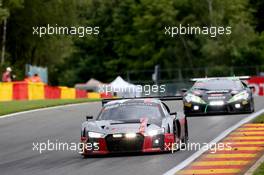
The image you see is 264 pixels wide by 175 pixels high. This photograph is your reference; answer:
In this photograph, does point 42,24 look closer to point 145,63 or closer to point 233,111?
point 145,63

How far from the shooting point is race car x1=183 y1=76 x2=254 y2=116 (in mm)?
25734

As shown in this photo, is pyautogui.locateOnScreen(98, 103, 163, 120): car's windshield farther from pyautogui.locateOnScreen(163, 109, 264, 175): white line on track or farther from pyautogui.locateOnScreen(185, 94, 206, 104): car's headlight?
pyautogui.locateOnScreen(185, 94, 206, 104): car's headlight

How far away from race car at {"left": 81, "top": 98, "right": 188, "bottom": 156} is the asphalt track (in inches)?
7.2

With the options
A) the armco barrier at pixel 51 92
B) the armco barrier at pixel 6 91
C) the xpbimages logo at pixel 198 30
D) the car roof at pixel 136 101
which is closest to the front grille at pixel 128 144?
the car roof at pixel 136 101

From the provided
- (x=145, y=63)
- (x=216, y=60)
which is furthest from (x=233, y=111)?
(x=145, y=63)

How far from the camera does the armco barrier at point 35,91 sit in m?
40.7

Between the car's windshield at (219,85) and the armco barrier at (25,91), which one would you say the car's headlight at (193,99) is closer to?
the car's windshield at (219,85)

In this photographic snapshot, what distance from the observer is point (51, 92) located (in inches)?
1756

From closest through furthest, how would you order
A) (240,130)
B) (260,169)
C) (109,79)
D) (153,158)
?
1. (260,169)
2. (153,158)
3. (240,130)
4. (109,79)

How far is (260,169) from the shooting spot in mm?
12195

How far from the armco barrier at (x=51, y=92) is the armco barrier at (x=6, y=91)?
389 cm

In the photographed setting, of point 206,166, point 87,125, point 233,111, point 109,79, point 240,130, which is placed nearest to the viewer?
point 206,166

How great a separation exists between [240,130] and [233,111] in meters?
5.55

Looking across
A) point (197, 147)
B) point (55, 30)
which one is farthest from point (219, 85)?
point (55, 30)
